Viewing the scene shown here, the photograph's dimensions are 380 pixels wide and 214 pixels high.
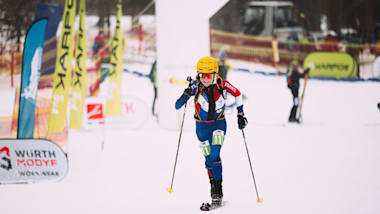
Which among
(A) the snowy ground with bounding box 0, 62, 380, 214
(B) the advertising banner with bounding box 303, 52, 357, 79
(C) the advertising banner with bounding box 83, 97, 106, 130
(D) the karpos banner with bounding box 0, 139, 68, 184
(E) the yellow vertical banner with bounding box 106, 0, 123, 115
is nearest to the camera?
(A) the snowy ground with bounding box 0, 62, 380, 214

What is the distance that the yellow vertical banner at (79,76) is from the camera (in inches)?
233

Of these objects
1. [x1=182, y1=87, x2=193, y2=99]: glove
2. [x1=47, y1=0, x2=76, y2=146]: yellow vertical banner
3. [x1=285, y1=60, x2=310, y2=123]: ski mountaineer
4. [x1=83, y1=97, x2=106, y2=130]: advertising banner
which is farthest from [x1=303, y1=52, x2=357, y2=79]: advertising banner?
[x1=182, y1=87, x2=193, y2=99]: glove

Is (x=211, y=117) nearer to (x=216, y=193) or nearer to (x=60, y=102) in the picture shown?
(x=216, y=193)

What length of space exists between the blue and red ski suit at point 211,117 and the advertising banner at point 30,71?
2.21 meters

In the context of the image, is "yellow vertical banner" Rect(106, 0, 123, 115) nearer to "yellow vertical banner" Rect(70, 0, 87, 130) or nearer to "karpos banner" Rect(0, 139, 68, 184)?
"yellow vertical banner" Rect(70, 0, 87, 130)

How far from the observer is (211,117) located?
2980 millimetres

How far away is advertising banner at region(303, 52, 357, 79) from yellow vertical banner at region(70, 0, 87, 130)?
19.0ft

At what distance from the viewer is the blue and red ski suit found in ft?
9.71

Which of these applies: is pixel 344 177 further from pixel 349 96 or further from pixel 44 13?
pixel 349 96

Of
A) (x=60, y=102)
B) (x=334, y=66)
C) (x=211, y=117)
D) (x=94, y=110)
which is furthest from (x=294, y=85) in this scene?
(x=211, y=117)

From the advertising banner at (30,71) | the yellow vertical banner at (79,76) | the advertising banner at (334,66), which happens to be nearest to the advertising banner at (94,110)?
the yellow vertical banner at (79,76)

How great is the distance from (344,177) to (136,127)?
437cm

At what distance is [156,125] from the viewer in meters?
7.60

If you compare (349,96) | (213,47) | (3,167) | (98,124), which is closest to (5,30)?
(98,124)
